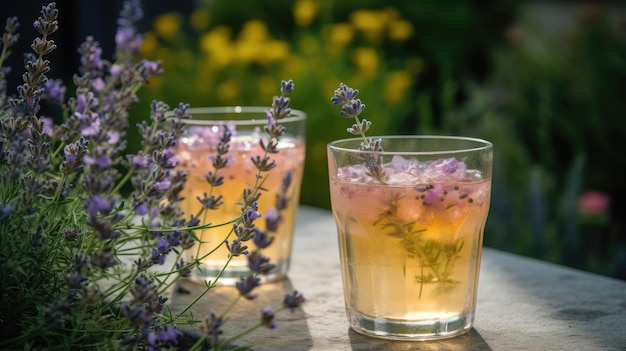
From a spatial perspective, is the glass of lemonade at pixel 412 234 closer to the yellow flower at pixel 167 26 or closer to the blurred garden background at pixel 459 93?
the blurred garden background at pixel 459 93

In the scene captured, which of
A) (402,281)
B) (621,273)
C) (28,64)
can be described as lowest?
(621,273)

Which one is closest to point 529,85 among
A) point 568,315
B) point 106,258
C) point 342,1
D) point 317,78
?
point 317,78

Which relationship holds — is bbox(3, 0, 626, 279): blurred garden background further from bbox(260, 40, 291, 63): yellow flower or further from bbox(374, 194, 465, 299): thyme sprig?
bbox(374, 194, 465, 299): thyme sprig

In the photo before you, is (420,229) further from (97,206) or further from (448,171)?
(97,206)

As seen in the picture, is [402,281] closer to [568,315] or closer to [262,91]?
[568,315]

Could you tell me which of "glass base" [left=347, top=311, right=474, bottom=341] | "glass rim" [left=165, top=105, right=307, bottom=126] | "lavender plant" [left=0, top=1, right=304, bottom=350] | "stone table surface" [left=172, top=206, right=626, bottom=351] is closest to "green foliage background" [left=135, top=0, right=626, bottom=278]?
"stone table surface" [left=172, top=206, right=626, bottom=351]

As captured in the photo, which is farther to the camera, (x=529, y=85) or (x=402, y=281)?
(x=529, y=85)

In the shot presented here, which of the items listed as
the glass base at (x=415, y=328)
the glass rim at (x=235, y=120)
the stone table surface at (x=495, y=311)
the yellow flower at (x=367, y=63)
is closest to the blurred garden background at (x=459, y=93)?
the yellow flower at (x=367, y=63)
